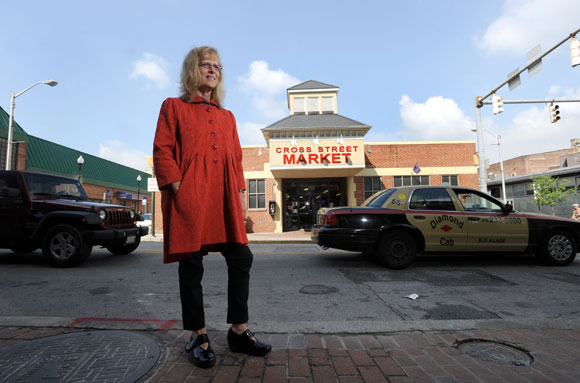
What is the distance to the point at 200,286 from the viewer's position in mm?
2096

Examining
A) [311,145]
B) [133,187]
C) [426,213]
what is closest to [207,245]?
[426,213]

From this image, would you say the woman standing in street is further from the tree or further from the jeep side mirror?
the tree

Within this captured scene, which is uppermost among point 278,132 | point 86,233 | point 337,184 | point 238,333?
point 278,132

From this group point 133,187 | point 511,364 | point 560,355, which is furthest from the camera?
point 133,187

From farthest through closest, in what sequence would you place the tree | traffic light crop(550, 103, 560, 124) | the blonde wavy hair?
the tree → traffic light crop(550, 103, 560, 124) → the blonde wavy hair

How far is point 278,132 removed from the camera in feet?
56.6

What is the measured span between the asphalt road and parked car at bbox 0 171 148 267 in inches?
15.9

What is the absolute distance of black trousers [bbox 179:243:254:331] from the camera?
2043 millimetres

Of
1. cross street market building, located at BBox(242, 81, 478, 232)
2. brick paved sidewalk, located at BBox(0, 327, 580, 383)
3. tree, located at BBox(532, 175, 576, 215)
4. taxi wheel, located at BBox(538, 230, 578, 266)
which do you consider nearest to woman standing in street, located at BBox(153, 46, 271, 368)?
brick paved sidewalk, located at BBox(0, 327, 580, 383)

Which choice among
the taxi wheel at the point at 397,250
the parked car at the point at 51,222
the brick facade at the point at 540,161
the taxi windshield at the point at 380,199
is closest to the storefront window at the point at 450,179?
the taxi windshield at the point at 380,199

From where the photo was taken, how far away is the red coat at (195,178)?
2020mm

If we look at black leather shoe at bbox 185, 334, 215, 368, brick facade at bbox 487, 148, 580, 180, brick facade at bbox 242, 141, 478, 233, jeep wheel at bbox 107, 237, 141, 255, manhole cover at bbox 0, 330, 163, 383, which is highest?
brick facade at bbox 487, 148, 580, 180

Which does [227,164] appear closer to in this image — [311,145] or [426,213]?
[426,213]

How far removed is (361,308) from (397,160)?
17.3m
